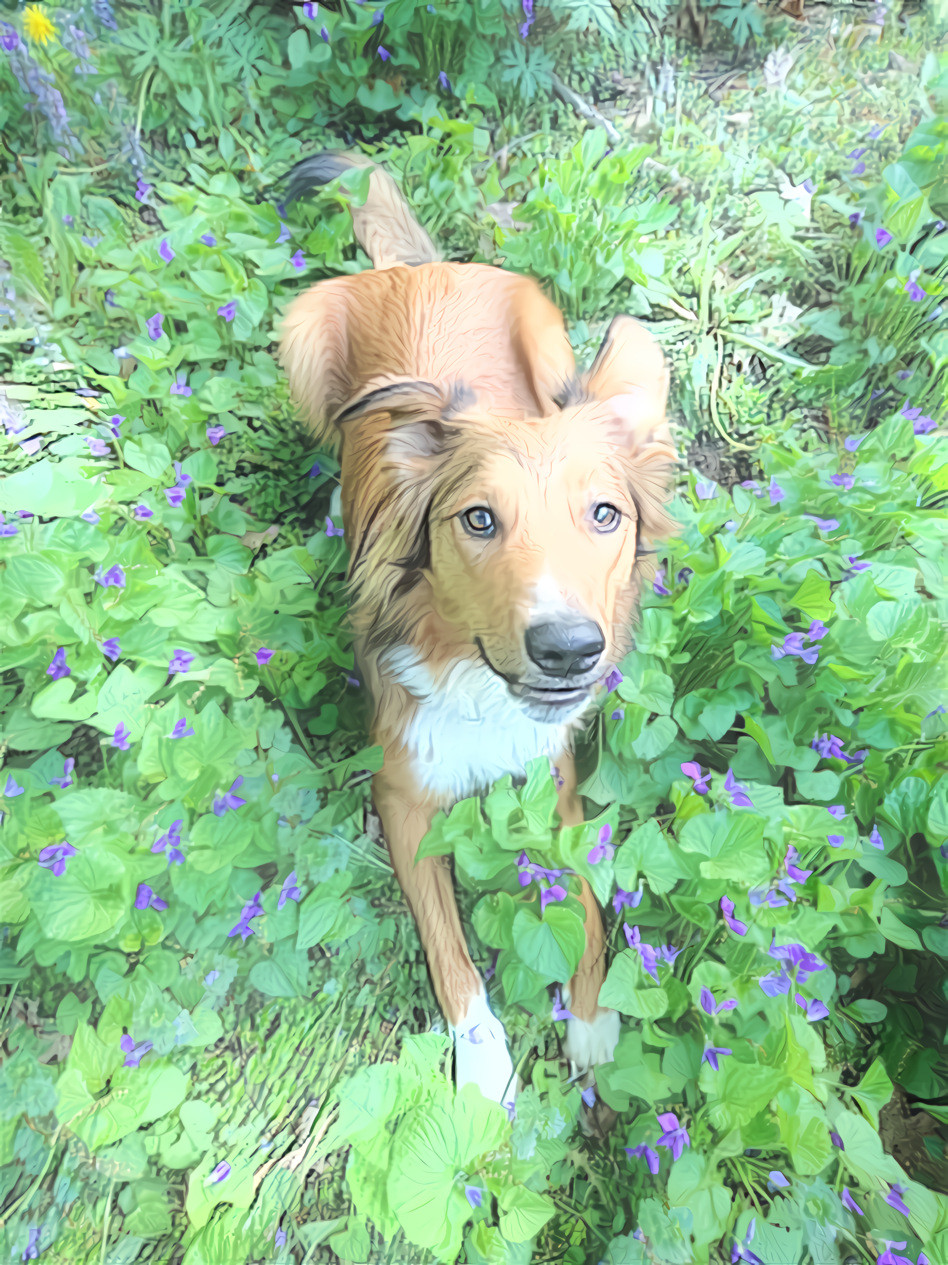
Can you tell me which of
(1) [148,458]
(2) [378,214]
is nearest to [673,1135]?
(1) [148,458]

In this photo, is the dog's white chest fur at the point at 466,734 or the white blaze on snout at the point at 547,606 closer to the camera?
the white blaze on snout at the point at 547,606

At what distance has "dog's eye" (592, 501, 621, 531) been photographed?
50.4 inches

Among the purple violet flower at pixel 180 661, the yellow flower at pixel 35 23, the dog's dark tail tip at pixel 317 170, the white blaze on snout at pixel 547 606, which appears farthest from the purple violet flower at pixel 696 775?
the yellow flower at pixel 35 23

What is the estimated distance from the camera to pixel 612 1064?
4.04 feet

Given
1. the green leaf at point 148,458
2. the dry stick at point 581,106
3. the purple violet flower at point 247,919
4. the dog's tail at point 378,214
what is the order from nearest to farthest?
the purple violet flower at point 247,919 < the green leaf at point 148,458 < the dog's tail at point 378,214 < the dry stick at point 581,106

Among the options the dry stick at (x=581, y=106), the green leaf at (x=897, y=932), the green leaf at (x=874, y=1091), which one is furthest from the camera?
the dry stick at (x=581, y=106)

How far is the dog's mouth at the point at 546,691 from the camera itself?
1.22 meters

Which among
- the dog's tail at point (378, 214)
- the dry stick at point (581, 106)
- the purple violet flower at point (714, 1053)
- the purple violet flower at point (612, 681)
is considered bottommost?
the purple violet flower at point (714, 1053)

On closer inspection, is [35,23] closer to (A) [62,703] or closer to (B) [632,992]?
(A) [62,703]

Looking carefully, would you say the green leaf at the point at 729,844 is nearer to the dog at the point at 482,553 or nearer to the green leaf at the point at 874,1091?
the dog at the point at 482,553

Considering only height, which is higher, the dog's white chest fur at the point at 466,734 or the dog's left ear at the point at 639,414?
the dog's left ear at the point at 639,414

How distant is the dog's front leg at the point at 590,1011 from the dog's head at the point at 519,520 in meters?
0.41

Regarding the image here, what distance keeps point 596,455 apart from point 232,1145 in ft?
4.70

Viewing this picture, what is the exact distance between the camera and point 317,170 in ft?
6.88
